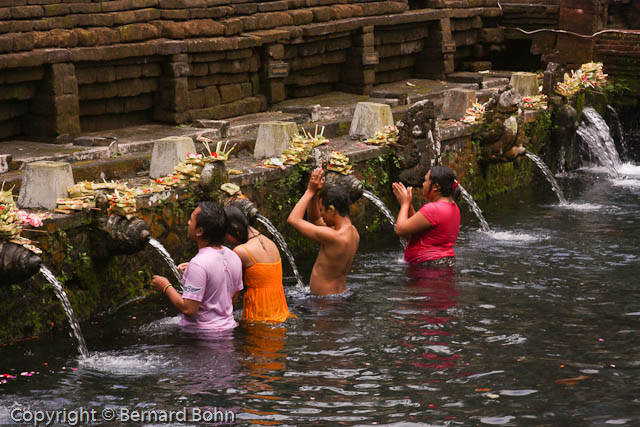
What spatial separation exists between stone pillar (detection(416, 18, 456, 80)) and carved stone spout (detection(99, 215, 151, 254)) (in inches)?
523

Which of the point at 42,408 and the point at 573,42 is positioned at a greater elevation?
the point at 573,42

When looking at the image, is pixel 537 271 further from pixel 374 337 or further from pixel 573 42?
pixel 573 42

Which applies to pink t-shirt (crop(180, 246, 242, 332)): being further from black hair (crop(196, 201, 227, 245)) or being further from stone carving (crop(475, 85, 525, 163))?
stone carving (crop(475, 85, 525, 163))

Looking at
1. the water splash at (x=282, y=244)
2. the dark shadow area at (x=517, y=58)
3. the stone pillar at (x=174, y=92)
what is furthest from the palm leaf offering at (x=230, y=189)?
the dark shadow area at (x=517, y=58)

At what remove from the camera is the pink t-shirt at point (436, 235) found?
411 inches

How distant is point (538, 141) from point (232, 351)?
10.7 m

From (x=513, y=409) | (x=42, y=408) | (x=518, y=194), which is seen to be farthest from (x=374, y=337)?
(x=518, y=194)

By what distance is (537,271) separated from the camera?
10.9 meters

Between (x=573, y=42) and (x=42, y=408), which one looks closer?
(x=42, y=408)

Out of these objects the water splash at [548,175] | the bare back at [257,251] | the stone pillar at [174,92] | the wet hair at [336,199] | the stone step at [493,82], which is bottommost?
the water splash at [548,175]

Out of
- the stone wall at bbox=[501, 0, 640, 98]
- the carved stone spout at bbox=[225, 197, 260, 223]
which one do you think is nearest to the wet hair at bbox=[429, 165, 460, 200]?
the carved stone spout at bbox=[225, 197, 260, 223]

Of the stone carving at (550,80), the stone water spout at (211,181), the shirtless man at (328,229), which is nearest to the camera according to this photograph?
the shirtless man at (328,229)

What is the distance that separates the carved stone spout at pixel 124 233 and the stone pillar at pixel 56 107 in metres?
4.61

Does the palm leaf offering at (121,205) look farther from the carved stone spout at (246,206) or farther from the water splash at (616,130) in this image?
the water splash at (616,130)
